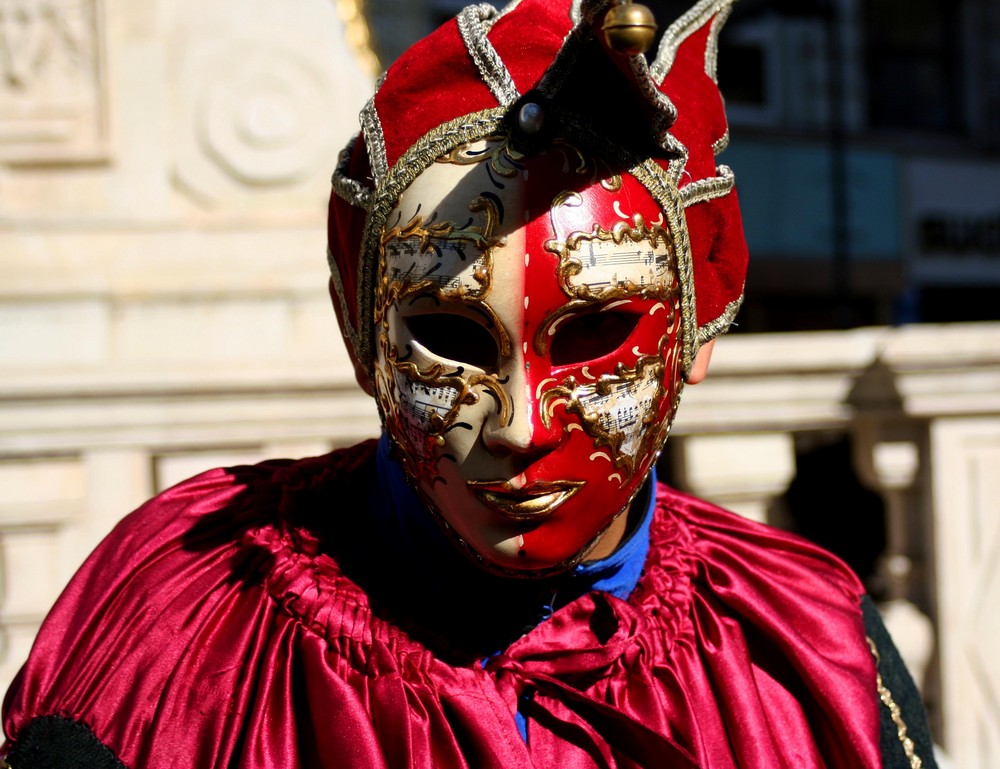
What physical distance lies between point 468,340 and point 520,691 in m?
0.40

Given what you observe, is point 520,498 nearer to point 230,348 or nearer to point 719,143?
point 719,143

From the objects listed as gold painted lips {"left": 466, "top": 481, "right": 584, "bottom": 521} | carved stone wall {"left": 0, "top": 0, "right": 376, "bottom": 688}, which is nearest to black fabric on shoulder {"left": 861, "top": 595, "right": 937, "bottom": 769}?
gold painted lips {"left": 466, "top": 481, "right": 584, "bottom": 521}

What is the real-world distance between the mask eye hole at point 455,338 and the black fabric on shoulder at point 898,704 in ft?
2.41

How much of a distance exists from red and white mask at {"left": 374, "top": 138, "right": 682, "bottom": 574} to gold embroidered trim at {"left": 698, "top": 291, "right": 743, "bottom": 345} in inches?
4.5

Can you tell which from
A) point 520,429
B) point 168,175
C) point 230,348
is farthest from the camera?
point 168,175

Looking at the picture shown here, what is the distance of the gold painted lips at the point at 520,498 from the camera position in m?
1.34

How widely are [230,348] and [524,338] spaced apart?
1.63 m

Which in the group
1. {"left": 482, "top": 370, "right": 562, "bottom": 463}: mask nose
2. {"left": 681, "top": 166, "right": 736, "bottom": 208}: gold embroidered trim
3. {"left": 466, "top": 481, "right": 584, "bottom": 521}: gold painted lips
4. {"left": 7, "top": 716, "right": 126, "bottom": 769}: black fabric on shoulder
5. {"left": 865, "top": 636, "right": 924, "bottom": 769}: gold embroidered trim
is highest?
{"left": 681, "top": 166, "right": 736, "bottom": 208}: gold embroidered trim

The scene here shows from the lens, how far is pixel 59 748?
4.64 ft

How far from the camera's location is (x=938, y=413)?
257 centimetres

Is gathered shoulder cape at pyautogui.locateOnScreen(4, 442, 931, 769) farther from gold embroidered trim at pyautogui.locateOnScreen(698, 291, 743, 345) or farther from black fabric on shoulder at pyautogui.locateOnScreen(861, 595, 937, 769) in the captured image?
gold embroidered trim at pyautogui.locateOnScreen(698, 291, 743, 345)

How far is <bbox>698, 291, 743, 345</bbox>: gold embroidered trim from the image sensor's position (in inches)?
59.7

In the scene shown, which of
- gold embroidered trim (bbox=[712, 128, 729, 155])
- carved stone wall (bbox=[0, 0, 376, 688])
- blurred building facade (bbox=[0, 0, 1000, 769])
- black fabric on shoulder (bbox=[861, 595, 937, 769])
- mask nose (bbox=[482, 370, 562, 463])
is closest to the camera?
mask nose (bbox=[482, 370, 562, 463])

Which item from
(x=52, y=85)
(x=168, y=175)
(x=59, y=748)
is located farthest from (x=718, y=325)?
(x=52, y=85)
